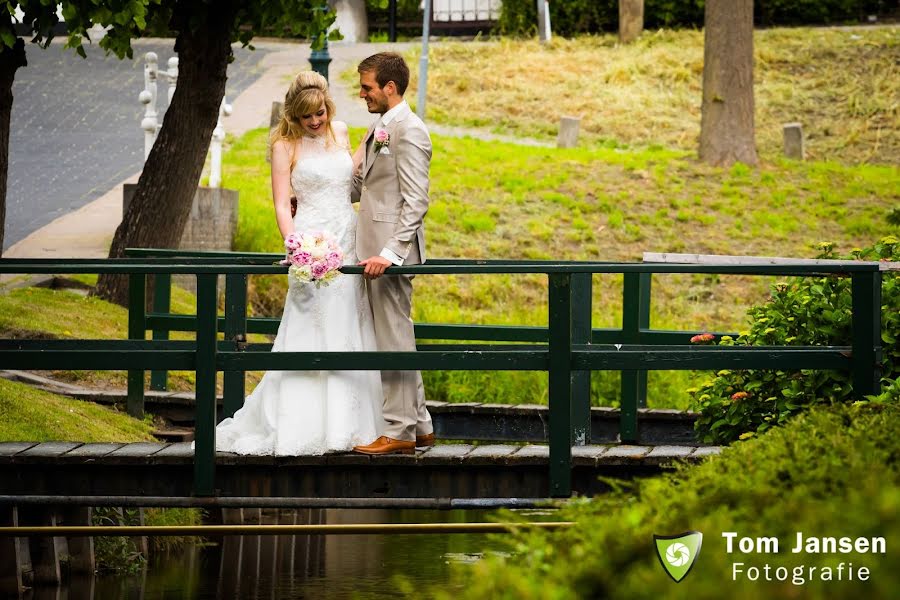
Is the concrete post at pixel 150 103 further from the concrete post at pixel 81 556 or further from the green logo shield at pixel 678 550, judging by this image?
the green logo shield at pixel 678 550

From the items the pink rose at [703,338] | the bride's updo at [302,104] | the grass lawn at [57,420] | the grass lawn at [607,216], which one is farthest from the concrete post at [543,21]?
the bride's updo at [302,104]

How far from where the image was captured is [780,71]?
87.6 feet

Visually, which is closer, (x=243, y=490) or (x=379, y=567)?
(x=243, y=490)

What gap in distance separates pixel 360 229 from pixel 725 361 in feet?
5.71

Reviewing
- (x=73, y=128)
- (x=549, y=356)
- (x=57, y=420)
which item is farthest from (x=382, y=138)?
(x=73, y=128)

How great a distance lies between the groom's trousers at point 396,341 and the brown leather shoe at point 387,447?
3cm

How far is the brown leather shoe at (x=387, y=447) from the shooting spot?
23.1 ft

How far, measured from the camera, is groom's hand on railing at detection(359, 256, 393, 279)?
6.78 meters

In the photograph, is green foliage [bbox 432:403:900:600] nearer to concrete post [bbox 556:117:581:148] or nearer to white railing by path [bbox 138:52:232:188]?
white railing by path [bbox 138:52:232:188]

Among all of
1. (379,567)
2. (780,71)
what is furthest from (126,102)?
(379,567)

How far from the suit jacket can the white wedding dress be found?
0.20m

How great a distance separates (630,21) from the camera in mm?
29344

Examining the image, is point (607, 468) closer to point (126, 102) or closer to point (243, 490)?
point (243, 490)

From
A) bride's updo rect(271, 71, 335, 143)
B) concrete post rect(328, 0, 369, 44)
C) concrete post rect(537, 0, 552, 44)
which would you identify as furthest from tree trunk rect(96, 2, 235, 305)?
concrete post rect(328, 0, 369, 44)
